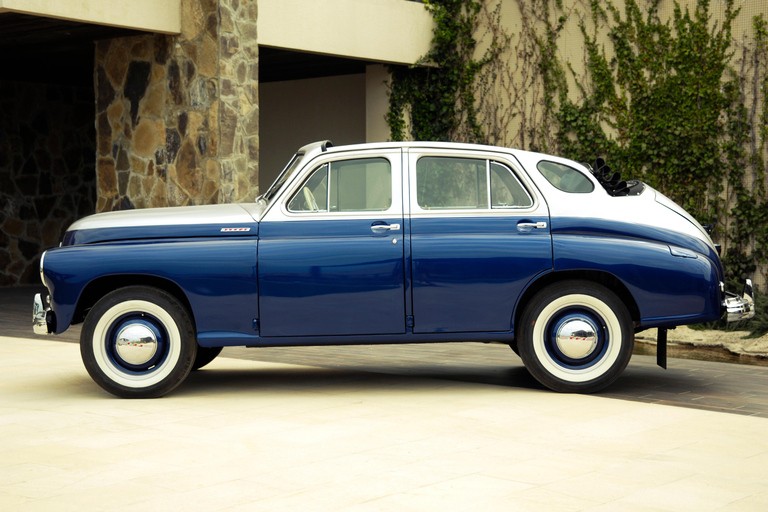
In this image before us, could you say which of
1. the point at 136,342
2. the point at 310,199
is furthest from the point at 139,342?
the point at 310,199

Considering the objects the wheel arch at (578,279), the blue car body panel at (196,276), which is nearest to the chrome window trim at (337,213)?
the blue car body panel at (196,276)

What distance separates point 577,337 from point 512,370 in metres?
1.34

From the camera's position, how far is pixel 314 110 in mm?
18125

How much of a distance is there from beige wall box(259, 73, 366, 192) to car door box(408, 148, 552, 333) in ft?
35.4

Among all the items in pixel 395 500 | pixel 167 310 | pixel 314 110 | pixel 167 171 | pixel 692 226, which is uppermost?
pixel 314 110

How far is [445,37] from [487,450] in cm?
1075

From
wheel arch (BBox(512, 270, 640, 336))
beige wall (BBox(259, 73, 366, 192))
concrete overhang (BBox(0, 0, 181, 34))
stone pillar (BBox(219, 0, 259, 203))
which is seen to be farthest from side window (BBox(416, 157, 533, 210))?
beige wall (BBox(259, 73, 366, 192))

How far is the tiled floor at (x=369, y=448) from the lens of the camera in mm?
4199

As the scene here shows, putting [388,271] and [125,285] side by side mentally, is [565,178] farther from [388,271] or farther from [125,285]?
[125,285]

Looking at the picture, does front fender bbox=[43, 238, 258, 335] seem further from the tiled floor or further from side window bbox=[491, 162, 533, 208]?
side window bbox=[491, 162, 533, 208]

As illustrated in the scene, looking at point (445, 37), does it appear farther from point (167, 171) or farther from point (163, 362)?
point (163, 362)

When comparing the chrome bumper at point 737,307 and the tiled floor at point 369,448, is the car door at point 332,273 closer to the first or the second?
the tiled floor at point 369,448

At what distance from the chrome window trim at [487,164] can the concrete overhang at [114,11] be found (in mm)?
5518

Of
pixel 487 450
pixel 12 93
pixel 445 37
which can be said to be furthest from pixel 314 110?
pixel 487 450
